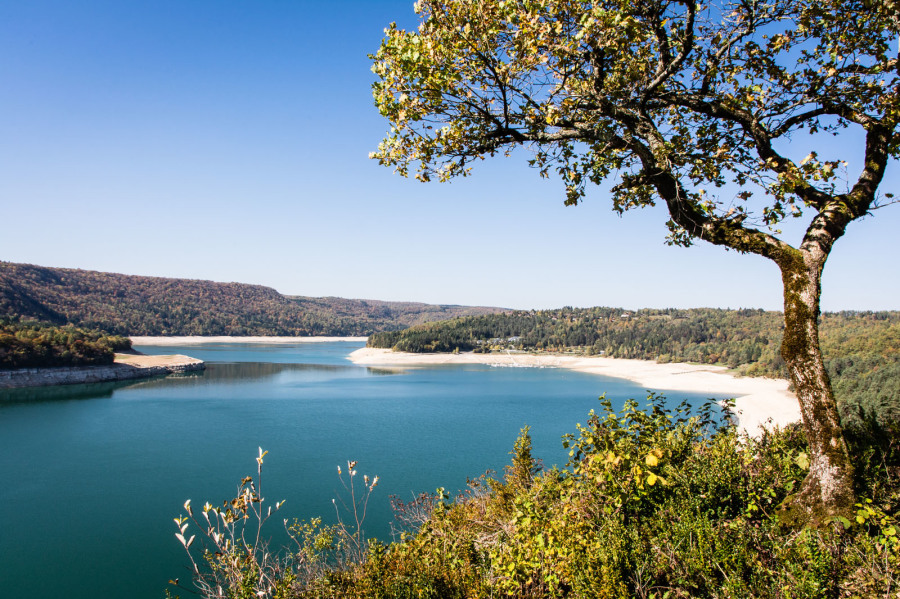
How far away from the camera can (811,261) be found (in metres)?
3.60

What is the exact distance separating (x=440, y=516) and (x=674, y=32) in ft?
16.2

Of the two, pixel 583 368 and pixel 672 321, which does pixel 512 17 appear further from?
pixel 672 321

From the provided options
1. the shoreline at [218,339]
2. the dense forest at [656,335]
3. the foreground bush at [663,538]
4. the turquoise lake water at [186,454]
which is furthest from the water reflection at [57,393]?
the shoreline at [218,339]

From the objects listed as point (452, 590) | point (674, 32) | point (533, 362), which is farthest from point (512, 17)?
point (533, 362)

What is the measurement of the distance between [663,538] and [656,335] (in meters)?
81.1

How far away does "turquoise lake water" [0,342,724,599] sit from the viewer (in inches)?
407

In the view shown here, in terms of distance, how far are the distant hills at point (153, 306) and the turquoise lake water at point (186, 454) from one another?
4459 cm

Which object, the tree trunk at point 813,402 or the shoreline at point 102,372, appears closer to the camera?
the tree trunk at point 813,402

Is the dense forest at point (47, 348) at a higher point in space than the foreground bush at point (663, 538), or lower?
lower

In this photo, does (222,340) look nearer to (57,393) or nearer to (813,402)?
(57,393)

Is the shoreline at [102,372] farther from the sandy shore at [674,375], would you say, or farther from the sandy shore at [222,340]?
the sandy shore at [222,340]

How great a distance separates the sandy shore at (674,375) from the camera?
992 inches

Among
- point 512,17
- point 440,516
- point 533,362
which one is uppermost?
point 512,17

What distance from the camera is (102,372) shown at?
1631 inches
